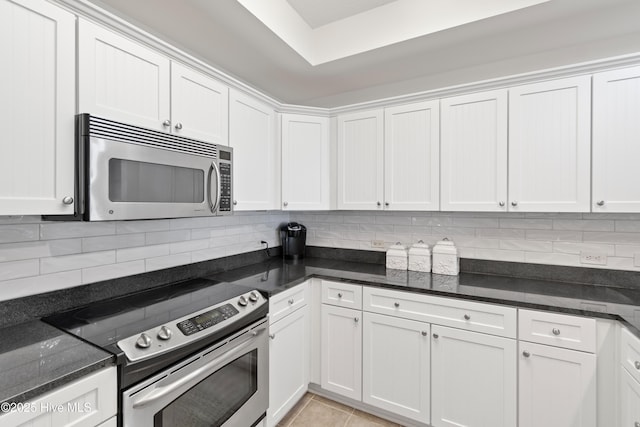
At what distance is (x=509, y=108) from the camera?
1865 mm

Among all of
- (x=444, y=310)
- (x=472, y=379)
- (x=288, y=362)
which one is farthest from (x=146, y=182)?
(x=472, y=379)

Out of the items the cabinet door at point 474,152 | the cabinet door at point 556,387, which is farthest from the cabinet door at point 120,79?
the cabinet door at point 556,387

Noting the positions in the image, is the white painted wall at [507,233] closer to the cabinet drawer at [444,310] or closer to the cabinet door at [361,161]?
the cabinet door at [361,161]

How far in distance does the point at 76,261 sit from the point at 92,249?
0.09 metres

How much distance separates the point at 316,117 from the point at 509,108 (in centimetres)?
138

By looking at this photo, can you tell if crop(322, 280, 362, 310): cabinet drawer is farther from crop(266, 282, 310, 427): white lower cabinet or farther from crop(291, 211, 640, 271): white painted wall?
crop(291, 211, 640, 271): white painted wall

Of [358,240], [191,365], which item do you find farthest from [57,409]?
[358,240]

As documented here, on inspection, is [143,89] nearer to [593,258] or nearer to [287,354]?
[287,354]

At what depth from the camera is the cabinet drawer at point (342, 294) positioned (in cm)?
204

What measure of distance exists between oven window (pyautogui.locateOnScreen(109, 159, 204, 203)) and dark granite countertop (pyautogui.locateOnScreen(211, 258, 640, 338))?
2.43 ft

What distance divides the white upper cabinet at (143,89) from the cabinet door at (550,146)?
188cm

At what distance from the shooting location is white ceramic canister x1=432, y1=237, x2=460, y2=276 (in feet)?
7.09

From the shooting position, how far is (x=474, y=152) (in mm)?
1977

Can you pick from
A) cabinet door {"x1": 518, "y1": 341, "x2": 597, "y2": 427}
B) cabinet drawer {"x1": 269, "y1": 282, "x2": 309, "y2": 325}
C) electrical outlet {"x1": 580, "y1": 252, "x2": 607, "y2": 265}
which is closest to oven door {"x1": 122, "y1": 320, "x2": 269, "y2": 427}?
cabinet drawer {"x1": 269, "y1": 282, "x2": 309, "y2": 325}
